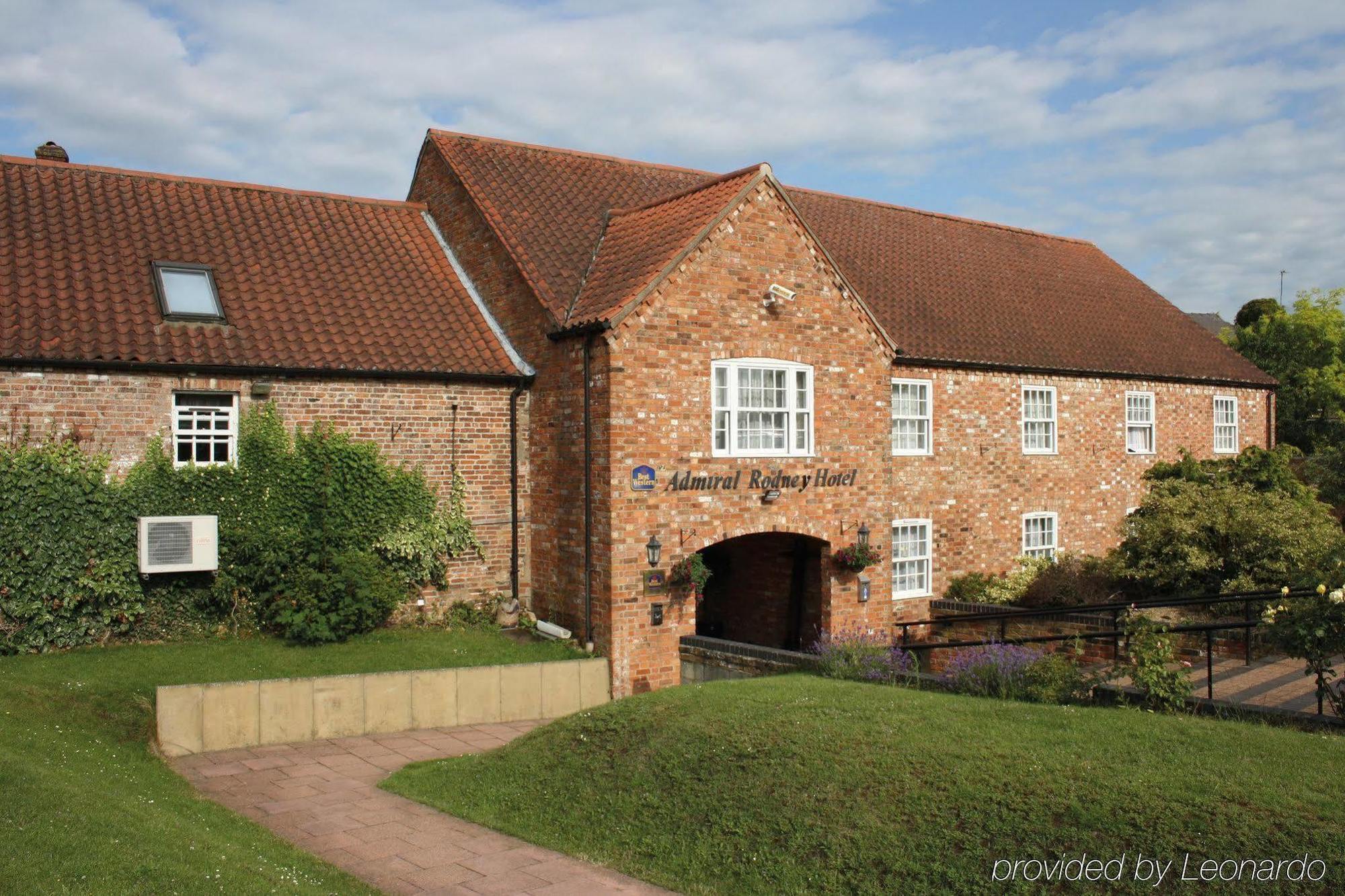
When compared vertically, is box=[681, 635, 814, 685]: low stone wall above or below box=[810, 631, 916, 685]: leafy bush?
below

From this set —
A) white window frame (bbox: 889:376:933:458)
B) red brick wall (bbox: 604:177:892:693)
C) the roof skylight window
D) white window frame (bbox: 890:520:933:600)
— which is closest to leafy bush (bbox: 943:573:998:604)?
white window frame (bbox: 890:520:933:600)

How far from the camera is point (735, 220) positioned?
16609 millimetres

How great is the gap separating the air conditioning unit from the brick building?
1.28 m

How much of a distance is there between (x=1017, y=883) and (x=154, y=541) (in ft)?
38.8

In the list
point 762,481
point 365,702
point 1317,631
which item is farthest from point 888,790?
point 762,481

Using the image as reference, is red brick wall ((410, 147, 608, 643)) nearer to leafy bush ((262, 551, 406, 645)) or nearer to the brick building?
the brick building

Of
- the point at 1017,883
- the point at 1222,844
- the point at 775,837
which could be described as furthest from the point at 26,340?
the point at 1222,844

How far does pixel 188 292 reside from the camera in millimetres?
16281

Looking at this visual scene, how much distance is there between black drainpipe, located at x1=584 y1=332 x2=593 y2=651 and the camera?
628 inches

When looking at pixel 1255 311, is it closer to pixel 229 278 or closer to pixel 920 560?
pixel 920 560

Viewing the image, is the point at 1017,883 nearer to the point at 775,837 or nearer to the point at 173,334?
the point at 775,837

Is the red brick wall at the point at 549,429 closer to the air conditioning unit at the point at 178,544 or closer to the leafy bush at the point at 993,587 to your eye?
the air conditioning unit at the point at 178,544

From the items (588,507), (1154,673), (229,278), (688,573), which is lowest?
(1154,673)

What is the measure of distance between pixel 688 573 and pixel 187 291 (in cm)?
868
